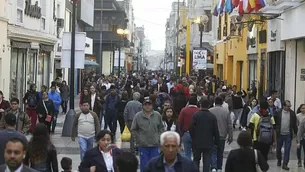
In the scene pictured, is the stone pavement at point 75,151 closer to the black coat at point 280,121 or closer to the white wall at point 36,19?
the black coat at point 280,121

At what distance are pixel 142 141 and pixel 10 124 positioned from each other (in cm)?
299

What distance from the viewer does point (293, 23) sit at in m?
24.1

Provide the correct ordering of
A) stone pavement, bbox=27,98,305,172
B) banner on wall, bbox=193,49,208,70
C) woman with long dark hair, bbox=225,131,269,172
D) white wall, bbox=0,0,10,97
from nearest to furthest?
woman with long dark hair, bbox=225,131,269,172
stone pavement, bbox=27,98,305,172
white wall, bbox=0,0,10,97
banner on wall, bbox=193,49,208,70

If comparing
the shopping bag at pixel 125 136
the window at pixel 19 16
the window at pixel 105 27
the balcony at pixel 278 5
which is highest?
the window at pixel 105 27

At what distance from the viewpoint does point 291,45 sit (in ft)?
82.9

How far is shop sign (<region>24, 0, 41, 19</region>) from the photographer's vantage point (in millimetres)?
27538

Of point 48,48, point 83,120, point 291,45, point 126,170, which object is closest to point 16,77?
point 48,48

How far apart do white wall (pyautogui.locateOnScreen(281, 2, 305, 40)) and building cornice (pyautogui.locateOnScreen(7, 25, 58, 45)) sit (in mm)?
10437

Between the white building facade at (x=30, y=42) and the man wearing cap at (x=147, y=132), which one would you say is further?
the white building facade at (x=30, y=42)

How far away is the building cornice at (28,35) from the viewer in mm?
24500

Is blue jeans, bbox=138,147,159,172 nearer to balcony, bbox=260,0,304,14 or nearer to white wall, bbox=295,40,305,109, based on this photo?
balcony, bbox=260,0,304,14

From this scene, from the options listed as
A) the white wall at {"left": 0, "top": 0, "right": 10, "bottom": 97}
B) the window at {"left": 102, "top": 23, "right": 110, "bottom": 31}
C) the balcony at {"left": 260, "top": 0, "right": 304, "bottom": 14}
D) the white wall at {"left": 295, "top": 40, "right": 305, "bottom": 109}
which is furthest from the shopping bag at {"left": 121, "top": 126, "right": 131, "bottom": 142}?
the window at {"left": 102, "top": 23, "right": 110, "bottom": 31}

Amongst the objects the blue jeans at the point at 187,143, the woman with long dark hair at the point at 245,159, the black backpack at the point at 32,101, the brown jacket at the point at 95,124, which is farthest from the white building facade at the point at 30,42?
the woman with long dark hair at the point at 245,159

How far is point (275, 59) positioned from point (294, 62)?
3277 millimetres
